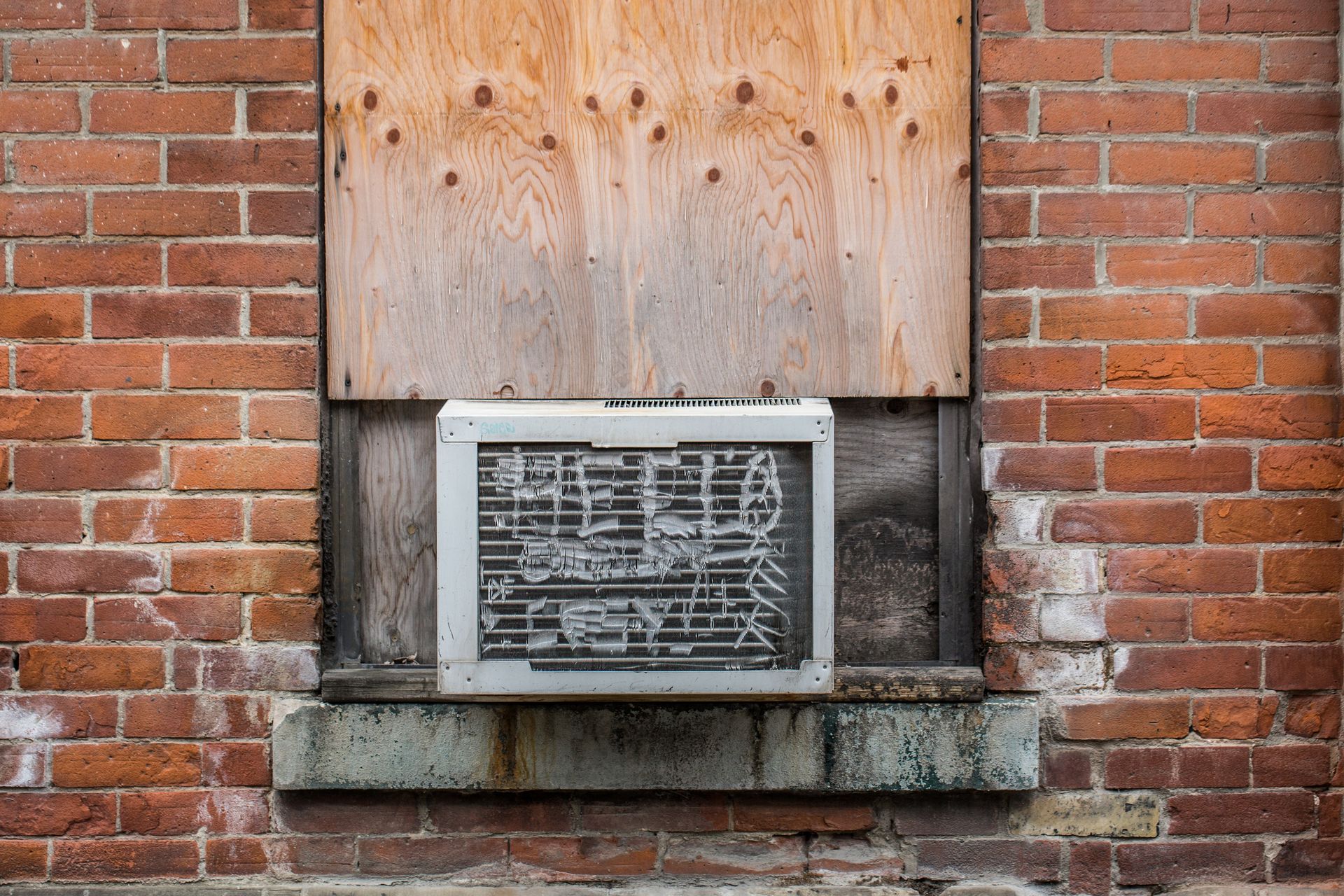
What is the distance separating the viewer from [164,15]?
2018mm

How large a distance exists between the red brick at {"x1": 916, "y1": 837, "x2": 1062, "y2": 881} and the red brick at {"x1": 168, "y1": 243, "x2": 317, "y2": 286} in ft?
6.17

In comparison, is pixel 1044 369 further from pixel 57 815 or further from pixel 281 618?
pixel 57 815

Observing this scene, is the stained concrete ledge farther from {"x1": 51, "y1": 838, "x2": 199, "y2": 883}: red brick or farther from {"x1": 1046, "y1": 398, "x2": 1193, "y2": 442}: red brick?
{"x1": 1046, "y1": 398, "x2": 1193, "y2": 442}: red brick

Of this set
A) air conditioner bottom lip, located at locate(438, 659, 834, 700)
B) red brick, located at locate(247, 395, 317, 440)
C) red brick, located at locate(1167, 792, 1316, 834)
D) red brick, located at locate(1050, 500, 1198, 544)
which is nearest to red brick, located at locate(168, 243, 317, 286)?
red brick, located at locate(247, 395, 317, 440)

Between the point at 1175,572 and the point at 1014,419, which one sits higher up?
the point at 1014,419

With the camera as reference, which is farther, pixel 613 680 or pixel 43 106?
pixel 43 106

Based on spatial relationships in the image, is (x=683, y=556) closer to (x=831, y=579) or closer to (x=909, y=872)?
(x=831, y=579)

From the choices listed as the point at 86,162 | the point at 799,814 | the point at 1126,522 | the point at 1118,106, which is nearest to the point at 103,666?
the point at 86,162

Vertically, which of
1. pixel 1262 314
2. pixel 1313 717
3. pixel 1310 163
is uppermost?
pixel 1310 163

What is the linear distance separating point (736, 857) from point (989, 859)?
56cm

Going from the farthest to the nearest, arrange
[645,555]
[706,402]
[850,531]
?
[850,531]
[706,402]
[645,555]

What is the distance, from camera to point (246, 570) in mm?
2031

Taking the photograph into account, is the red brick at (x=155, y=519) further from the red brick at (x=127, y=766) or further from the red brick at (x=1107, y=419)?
the red brick at (x=1107, y=419)

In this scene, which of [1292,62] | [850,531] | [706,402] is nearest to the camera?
[706,402]
